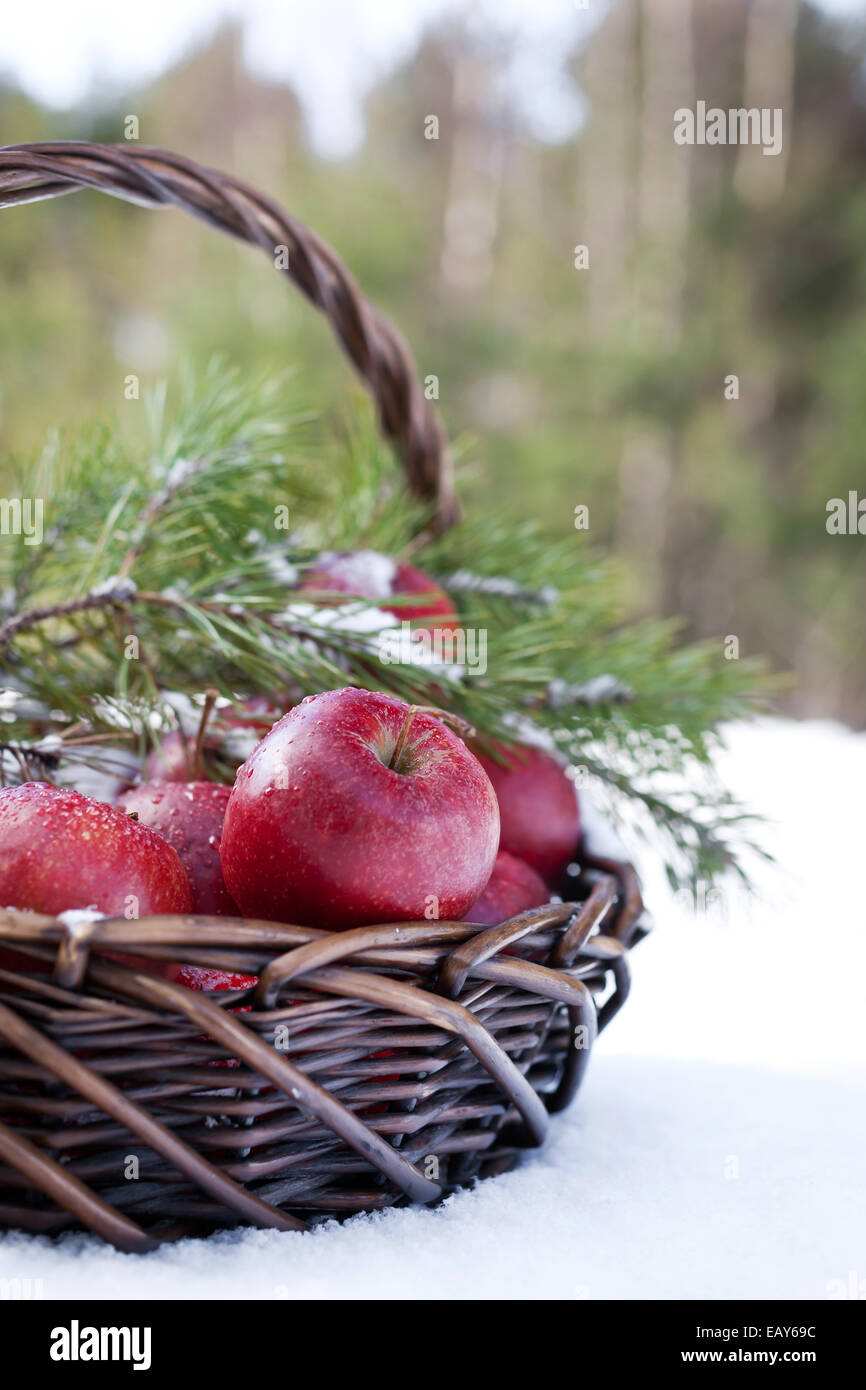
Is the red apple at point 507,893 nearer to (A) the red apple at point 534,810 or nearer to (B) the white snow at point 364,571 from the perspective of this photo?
(A) the red apple at point 534,810

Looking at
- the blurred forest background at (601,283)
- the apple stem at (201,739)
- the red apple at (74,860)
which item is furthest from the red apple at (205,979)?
the blurred forest background at (601,283)

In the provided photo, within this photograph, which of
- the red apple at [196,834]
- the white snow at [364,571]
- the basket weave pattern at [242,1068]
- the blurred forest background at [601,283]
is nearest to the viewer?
the basket weave pattern at [242,1068]

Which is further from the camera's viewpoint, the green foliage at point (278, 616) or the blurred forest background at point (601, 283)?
the blurred forest background at point (601, 283)

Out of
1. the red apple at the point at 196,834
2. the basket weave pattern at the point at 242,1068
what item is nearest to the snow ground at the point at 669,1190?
the basket weave pattern at the point at 242,1068

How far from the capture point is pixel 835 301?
169 inches

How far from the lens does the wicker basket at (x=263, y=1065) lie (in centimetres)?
32

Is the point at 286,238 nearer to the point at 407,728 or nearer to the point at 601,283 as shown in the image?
the point at 407,728

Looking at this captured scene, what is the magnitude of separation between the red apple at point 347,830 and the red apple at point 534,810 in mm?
121

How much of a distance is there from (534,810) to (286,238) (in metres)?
0.32

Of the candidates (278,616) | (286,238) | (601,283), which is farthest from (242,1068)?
(601,283)

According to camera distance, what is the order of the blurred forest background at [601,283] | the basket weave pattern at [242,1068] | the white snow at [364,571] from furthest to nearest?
the blurred forest background at [601,283] → the white snow at [364,571] → the basket weave pattern at [242,1068]

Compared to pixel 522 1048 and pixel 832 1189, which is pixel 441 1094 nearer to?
pixel 522 1048

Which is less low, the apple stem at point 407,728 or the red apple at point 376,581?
the red apple at point 376,581

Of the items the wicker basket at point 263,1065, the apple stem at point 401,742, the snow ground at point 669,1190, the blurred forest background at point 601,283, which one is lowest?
the snow ground at point 669,1190
